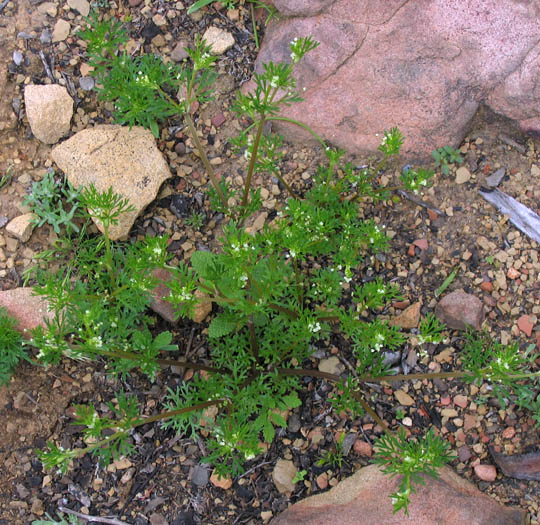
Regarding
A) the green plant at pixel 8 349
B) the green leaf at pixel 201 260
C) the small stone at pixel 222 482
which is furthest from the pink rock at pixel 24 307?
the small stone at pixel 222 482

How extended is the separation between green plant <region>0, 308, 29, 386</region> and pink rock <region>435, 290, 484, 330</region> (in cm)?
319

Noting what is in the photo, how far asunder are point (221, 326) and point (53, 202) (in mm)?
1928

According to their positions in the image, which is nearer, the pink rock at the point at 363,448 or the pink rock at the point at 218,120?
Answer: the pink rock at the point at 363,448

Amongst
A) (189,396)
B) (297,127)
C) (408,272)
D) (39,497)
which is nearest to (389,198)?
(408,272)

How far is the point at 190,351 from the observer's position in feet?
15.6

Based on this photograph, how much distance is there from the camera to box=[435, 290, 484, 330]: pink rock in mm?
4605

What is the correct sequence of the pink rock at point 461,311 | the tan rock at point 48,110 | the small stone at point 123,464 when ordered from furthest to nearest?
the tan rock at point 48,110 → the pink rock at point 461,311 → the small stone at point 123,464

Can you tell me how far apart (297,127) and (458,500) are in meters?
3.18

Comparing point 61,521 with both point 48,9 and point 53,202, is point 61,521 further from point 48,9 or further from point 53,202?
point 48,9

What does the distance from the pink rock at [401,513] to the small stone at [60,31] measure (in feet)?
14.7

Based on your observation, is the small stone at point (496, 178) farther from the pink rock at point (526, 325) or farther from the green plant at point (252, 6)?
the green plant at point (252, 6)

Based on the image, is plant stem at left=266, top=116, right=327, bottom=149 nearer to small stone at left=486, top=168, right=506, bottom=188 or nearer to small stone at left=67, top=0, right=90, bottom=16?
small stone at left=486, top=168, right=506, bottom=188

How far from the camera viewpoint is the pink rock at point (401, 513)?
13.1 feet

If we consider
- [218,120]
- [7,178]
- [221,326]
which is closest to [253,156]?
[218,120]
